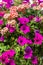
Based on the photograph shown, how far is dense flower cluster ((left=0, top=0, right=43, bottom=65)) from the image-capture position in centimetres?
224

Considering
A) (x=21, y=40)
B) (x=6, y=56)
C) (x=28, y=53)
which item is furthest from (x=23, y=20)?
(x=6, y=56)

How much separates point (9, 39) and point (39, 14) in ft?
1.66

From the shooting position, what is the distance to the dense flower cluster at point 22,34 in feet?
7.34

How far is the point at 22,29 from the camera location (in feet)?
8.00

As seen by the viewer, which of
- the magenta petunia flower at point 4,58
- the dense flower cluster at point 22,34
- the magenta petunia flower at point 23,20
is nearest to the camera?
the magenta petunia flower at point 4,58

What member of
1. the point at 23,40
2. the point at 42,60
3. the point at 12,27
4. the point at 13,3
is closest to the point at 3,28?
the point at 12,27

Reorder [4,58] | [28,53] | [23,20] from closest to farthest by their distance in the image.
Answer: [4,58] → [28,53] → [23,20]

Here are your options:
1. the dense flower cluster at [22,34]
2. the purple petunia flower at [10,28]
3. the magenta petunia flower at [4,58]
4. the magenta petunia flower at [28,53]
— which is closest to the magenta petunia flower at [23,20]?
the dense flower cluster at [22,34]

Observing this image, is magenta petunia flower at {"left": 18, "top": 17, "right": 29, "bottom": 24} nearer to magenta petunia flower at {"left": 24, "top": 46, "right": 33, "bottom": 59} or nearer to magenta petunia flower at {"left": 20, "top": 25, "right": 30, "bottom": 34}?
magenta petunia flower at {"left": 20, "top": 25, "right": 30, "bottom": 34}

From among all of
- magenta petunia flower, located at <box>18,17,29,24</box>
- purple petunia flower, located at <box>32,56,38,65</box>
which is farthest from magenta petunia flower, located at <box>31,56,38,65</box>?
magenta petunia flower, located at <box>18,17,29,24</box>

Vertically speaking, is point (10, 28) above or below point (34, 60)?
above

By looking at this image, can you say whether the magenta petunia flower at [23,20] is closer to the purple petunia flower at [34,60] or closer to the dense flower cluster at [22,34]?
the dense flower cluster at [22,34]

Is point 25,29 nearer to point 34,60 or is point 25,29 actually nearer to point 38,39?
point 38,39

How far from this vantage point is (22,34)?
2.43 m
